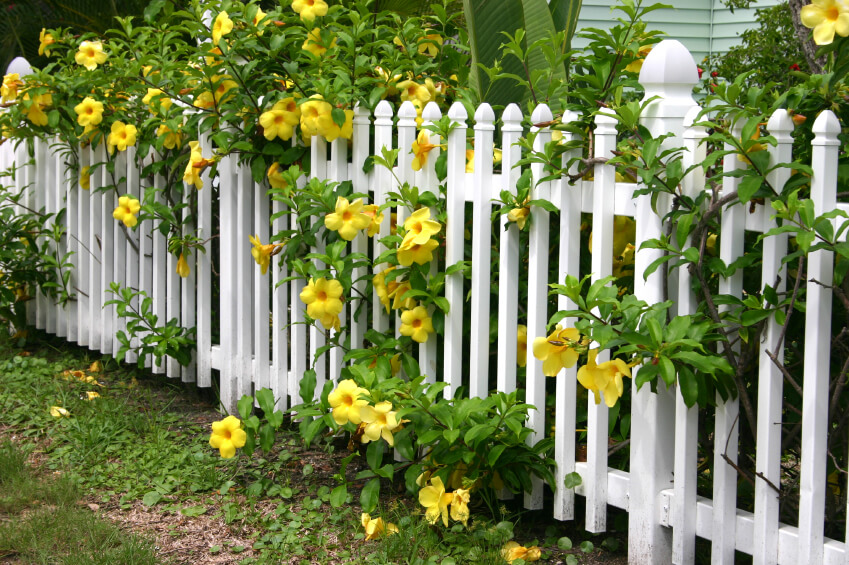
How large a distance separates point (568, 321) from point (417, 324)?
21.3 inches

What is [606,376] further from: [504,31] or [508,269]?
[504,31]

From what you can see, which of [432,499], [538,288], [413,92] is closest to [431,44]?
[413,92]

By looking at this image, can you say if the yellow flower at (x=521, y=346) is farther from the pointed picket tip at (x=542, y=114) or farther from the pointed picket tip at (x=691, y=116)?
the pointed picket tip at (x=691, y=116)

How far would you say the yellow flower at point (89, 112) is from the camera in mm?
4082

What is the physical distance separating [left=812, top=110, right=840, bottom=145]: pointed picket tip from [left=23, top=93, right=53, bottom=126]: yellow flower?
3522 millimetres

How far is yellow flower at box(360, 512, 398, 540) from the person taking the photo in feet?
8.71

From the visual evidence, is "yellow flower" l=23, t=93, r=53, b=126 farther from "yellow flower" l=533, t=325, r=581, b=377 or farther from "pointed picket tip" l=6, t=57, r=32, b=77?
"yellow flower" l=533, t=325, r=581, b=377

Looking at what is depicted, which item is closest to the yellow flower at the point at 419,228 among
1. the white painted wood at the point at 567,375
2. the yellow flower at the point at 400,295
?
the yellow flower at the point at 400,295

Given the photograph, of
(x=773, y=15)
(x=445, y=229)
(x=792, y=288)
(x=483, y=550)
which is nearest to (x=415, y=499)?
(x=483, y=550)

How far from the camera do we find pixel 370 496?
277cm

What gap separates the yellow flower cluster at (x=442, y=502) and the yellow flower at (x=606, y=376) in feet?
1.63

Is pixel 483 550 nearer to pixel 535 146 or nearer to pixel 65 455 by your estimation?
pixel 535 146

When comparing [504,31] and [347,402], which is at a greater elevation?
[504,31]

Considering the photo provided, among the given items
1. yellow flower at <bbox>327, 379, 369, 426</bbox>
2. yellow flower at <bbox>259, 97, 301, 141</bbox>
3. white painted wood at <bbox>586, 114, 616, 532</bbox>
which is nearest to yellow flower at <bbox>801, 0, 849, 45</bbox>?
white painted wood at <bbox>586, 114, 616, 532</bbox>
